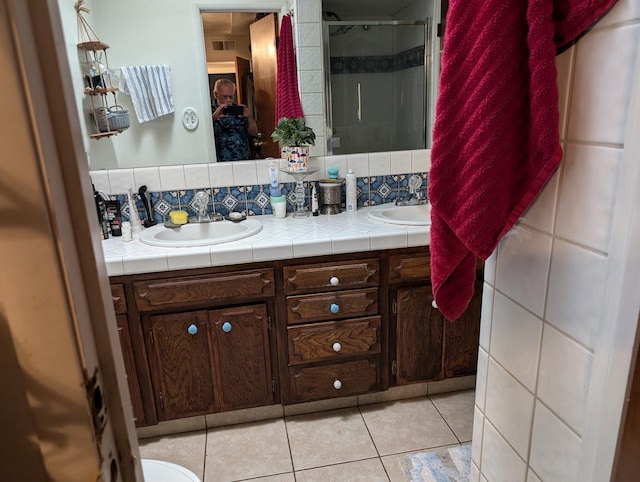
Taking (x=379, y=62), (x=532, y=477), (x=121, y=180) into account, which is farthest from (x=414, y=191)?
(x=532, y=477)

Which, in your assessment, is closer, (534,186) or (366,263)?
(534,186)

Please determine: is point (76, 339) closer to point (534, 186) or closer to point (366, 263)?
point (534, 186)

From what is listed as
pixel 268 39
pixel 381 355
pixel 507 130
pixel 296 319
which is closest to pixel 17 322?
pixel 507 130

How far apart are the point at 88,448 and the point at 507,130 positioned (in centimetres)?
73

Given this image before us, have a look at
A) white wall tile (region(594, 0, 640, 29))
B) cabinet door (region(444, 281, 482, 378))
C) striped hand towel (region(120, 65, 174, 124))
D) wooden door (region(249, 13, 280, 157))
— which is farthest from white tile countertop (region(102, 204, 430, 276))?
white wall tile (region(594, 0, 640, 29))

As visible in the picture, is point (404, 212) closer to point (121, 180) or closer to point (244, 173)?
point (244, 173)

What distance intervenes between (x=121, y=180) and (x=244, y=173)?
566mm

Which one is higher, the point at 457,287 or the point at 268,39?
the point at 268,39

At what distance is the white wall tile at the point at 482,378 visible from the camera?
1069 mm

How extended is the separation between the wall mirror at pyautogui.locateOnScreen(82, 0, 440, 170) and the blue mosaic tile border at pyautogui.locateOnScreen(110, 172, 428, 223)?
6.3 inches

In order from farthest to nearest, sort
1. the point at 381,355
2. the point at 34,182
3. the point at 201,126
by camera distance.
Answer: the point at 201,126
the point at 381,355
the point at 34,182

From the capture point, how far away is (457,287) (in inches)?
36.8

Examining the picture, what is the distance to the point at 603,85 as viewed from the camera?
68 cm

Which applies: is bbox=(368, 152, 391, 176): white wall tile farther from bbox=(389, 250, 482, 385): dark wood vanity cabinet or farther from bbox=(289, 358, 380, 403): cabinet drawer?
bbox=(289, 358, 380, 403): cabinet drawer
